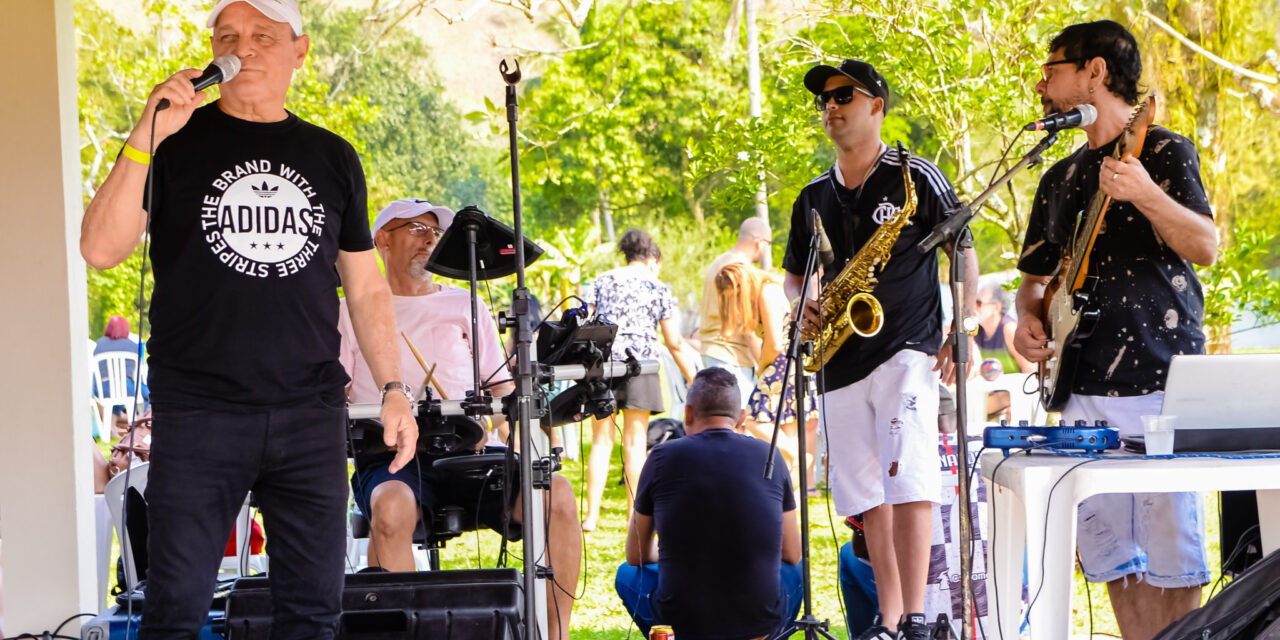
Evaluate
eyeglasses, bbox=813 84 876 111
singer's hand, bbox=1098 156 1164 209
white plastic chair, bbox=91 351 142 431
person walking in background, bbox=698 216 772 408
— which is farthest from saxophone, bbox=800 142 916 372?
white plastic chair, bbox=91 351 142 431

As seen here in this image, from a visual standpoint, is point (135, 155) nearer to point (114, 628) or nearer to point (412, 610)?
point (412, 610)

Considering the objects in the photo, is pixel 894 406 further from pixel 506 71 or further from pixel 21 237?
pixel 21 237

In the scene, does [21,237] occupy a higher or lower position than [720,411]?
higher

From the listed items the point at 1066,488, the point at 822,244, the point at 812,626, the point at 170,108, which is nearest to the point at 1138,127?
the point at 822,244

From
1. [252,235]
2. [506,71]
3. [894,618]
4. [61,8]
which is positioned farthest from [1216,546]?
[61,8]

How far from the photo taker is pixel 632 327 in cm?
778

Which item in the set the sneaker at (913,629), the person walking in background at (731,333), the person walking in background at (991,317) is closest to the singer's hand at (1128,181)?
the sneaker at (913,629)

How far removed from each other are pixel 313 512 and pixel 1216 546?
208 inches

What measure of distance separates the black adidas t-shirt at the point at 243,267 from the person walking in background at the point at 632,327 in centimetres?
461

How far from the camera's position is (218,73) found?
2.63 metres

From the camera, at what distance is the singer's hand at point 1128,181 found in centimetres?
321

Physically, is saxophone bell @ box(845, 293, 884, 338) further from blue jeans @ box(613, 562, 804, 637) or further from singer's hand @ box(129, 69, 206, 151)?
singer's hand @ box(129, 69, 206, 151)

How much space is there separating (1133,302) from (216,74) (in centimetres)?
258

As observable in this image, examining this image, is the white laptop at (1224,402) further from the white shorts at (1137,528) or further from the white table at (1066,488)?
the white shorts at (1137,528)
